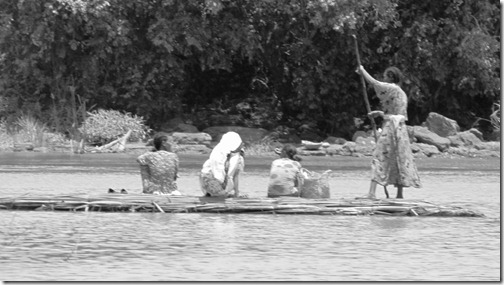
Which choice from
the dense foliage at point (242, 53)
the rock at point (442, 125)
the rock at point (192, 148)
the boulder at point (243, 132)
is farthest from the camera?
the rock at point (442, 125)

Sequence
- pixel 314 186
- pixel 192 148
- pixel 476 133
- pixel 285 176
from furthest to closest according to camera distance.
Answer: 1. pixel 476 133
2. pixel 192 148
3. pixel 314 186
4. pixel 285 176

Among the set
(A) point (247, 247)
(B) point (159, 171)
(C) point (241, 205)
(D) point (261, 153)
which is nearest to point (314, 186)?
(C) point (241, 205)

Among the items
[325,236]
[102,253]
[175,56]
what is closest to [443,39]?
[175,56]

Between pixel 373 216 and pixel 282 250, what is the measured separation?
2586mm

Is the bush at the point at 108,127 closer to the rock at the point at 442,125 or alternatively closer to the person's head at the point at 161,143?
the rock at the point at 442,125

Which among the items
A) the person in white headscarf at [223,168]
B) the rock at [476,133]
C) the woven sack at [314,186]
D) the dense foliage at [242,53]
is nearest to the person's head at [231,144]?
the person in white headscarf at [223,168]

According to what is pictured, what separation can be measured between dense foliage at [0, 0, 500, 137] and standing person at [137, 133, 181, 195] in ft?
48.7

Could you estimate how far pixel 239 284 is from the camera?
9.69 m

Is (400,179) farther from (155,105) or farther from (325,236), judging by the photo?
(155,105)

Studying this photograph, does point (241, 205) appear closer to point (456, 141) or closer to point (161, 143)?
point (161, 143)

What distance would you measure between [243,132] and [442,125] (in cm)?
507

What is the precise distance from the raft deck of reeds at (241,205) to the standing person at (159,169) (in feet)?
1.46

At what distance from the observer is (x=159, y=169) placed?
14594mm

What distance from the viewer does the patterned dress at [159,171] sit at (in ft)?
47.6
